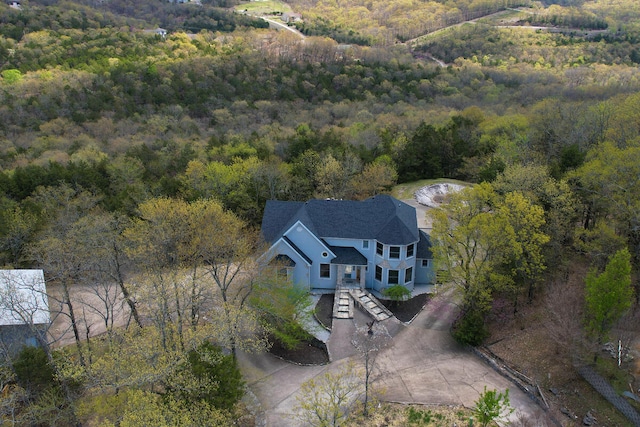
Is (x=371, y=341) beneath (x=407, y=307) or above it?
above

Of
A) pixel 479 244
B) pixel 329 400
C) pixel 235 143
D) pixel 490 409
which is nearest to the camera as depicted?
pixel 490 409

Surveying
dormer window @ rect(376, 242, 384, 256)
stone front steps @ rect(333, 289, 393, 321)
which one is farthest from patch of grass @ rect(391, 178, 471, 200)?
stone front steps @ rect(333, 289, 393, 321)

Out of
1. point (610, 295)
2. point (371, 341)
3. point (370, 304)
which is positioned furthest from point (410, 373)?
point (610, 295)

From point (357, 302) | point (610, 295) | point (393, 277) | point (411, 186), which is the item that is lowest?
point (357, 302)

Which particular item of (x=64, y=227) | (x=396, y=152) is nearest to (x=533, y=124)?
(x=396, y=152)

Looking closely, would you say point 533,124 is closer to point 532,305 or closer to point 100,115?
point 532,305

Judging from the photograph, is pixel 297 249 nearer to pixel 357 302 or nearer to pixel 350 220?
pixel 350 220
